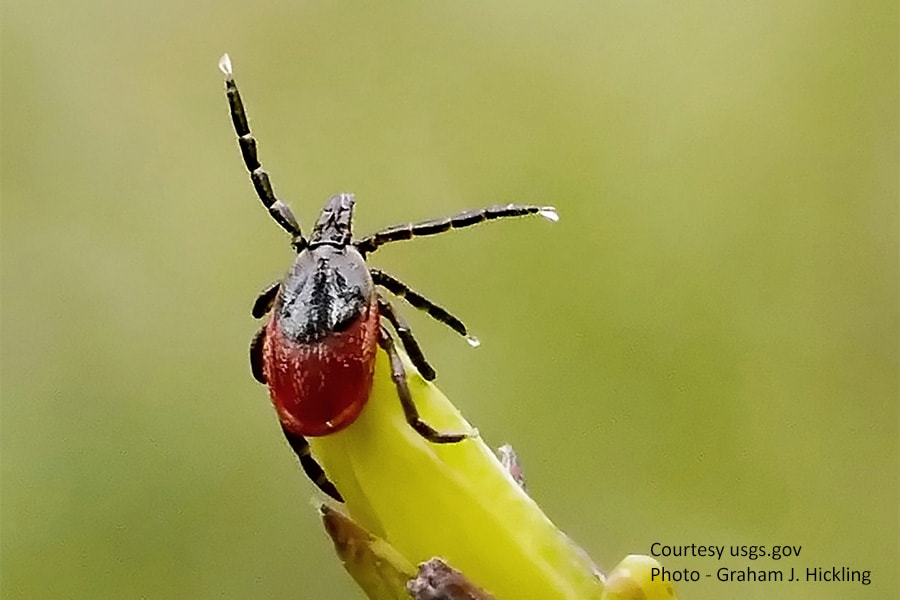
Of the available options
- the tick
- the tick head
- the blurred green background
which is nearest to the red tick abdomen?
the tick

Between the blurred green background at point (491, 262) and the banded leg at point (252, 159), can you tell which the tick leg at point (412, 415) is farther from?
the blurred green background at point (491, 262)

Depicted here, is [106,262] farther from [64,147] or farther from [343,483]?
[343,483]

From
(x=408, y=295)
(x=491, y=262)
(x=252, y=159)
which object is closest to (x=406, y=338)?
(x=408, y=295)

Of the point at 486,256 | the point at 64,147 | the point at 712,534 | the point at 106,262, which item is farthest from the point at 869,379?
the point at 64,147

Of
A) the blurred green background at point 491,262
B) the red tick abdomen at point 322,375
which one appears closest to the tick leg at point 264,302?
the red tick abdomen at point 322,375

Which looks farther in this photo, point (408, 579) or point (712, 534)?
point (712, 534)
